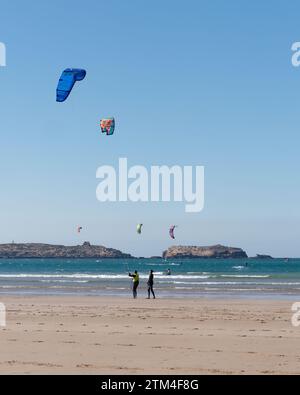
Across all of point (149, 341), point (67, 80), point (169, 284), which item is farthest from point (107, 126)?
point (149, 341)

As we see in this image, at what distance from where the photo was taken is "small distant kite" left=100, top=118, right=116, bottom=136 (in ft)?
99.7

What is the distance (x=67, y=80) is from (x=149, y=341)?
12.1 m

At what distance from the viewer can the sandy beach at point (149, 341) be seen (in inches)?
378

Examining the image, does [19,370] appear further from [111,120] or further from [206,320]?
[111,120]

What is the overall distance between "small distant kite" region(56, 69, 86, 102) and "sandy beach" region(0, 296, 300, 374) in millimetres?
6921

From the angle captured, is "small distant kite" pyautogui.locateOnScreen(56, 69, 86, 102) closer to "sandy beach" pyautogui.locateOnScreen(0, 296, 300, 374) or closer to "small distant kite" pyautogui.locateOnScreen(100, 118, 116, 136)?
"sandy beach" pyautogui.locateOnScreen(0, 296, 300, 374)

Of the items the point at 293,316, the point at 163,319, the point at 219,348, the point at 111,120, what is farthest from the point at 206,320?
the point at 111,120

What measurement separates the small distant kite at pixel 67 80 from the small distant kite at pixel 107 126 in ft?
25.6

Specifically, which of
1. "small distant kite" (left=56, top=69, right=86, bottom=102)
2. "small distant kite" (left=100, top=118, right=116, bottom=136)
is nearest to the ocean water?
"small distant kite" (left=100, top=118, right=116, bottom=136)

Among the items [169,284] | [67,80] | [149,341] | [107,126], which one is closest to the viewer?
[149,341]

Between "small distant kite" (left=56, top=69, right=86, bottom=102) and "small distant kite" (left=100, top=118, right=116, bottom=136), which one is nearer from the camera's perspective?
"small distant kite" (left=56, top=69, right=86, bottom=102)

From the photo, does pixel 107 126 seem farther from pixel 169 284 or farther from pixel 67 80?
pixel 169 284

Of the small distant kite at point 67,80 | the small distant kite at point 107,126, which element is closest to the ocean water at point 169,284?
the small distant kite at point 107,126

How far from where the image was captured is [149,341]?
1238cm
